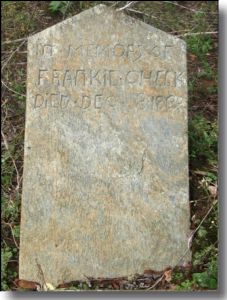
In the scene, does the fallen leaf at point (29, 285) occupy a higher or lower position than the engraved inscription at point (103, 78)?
lower

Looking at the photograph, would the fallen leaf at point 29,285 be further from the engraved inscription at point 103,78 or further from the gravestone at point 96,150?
the engraved inscription at point 103,78

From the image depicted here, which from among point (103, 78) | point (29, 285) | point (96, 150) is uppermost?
point (103, 78)

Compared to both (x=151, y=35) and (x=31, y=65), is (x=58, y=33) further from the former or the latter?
(x=151, y=35)

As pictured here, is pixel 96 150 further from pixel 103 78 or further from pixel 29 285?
pixel 29 285

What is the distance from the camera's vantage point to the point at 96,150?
4242 millimetres

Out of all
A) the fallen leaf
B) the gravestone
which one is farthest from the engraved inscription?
the fallen leaf

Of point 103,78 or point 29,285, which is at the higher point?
point 103,78

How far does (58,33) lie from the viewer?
4.22 meters

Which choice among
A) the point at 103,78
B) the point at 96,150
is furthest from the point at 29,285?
the point at 103,78

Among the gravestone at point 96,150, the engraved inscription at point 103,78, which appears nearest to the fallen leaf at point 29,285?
the gravestone at point 96,150

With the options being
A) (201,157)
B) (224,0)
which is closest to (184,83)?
(201,157)

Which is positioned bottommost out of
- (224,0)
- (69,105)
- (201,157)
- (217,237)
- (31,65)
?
(217,237)

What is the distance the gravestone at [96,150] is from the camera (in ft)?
13.8

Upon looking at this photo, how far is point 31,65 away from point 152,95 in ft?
2.76
